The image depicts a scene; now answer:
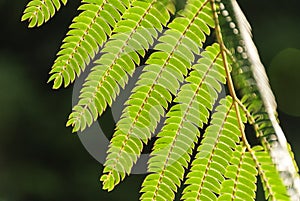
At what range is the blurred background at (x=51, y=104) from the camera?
16.1 ft

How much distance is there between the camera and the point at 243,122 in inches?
28.4

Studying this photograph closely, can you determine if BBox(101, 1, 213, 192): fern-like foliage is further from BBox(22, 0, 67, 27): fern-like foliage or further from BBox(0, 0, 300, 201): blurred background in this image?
BBox(0, 0, 300, 201): blurred background

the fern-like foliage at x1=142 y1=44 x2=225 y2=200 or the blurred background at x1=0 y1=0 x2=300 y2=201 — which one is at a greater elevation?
the fern-like foliage at x1=142 y1=44 x2=225 y2=200

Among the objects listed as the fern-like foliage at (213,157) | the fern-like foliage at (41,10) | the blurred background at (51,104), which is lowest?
the blurred background at (51,104)

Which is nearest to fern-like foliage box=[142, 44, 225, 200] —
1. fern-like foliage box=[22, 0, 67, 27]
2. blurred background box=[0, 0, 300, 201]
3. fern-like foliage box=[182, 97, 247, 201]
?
fern-like foliage box=[182, 97, 247, 201]

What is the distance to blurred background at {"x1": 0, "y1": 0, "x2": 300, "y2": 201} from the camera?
194 inches

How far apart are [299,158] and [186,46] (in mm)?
3605

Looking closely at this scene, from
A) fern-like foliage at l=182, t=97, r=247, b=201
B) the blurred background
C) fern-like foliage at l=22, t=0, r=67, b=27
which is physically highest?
fern-like foliage at l=22, t=0, r=67, b=27

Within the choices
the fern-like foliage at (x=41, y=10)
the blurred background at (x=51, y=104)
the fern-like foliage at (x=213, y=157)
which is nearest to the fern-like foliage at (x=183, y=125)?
the fern-like foliage at (x=213, y=157)

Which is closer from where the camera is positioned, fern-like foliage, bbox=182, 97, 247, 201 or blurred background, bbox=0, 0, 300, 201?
fern-like foliage, bbox=182, 97, 247, 201

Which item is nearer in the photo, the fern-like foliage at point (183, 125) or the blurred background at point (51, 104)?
the fern-like foliage at point (183, 125)

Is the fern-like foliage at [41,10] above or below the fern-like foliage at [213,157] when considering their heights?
above

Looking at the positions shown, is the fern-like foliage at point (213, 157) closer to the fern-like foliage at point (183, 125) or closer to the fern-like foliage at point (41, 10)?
the fern-like foliage at point (183, 125)

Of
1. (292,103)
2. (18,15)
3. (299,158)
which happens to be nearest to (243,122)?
(299,158)
